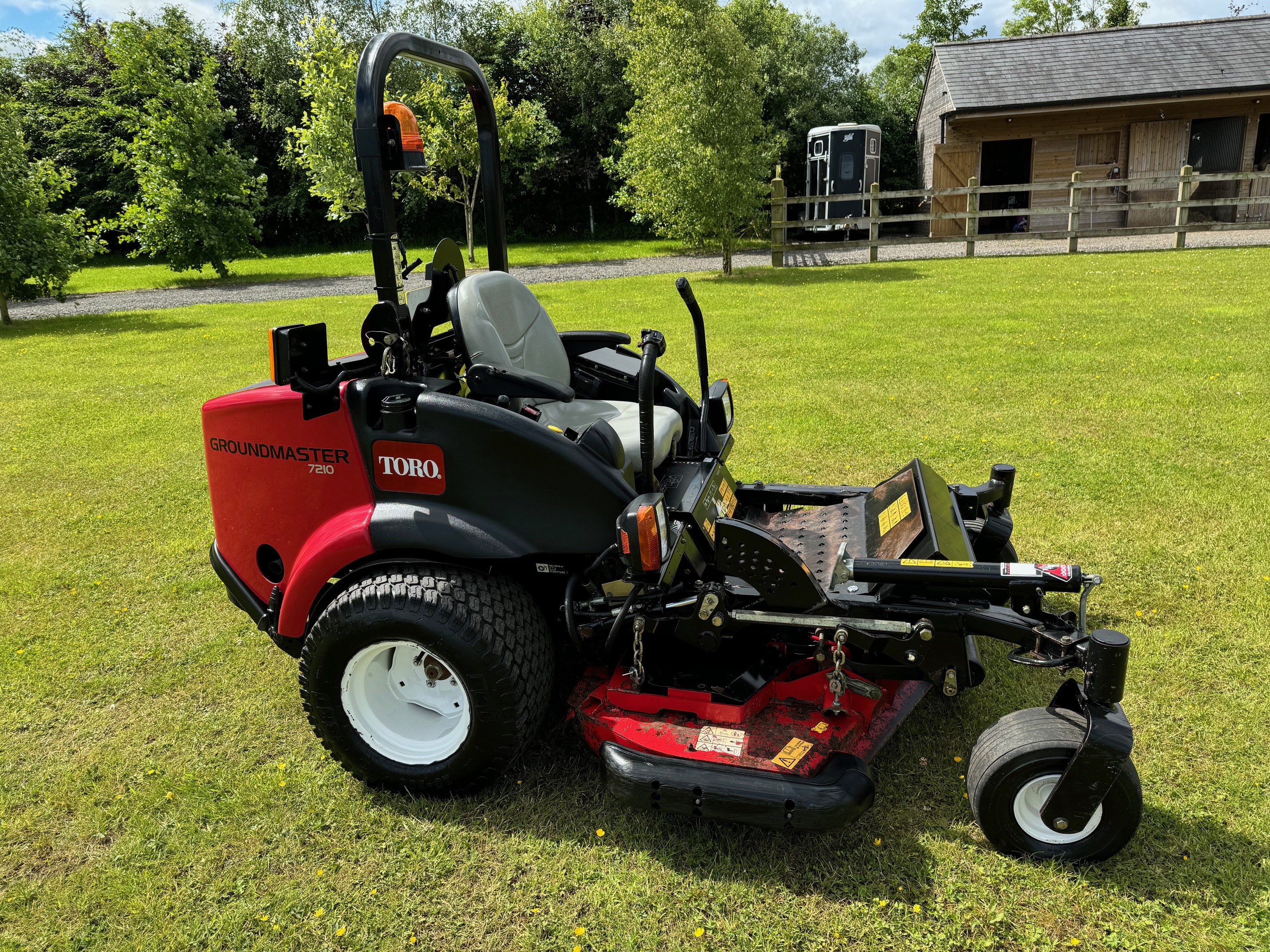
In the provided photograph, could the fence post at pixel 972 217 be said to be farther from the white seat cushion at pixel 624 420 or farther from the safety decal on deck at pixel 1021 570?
the safety decal on deck at pixel 1021 570

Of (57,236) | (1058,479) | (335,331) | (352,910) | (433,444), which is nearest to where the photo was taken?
(352,910)

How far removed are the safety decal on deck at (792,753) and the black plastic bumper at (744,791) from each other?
39 millimetres

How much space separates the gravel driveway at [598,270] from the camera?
56.8 ft

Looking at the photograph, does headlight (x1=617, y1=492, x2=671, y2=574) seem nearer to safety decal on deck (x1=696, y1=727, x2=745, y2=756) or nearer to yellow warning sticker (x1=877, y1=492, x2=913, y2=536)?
safety decal on deck (x1=696, y1=727, x2=745, y2=756)

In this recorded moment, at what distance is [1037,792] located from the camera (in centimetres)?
260

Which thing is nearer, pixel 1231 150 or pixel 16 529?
pixel 16 529

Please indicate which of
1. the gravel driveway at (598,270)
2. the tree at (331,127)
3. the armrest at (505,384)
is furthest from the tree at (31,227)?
the armrest at (505,384)

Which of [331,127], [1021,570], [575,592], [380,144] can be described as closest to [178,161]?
[331,127]

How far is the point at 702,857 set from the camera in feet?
8.92

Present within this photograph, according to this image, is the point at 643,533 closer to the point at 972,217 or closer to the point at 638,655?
the point at 638,655

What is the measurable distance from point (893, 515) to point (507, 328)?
172cm

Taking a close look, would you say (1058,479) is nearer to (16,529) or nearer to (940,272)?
(16,529)

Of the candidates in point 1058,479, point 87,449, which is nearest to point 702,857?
point 1058,479

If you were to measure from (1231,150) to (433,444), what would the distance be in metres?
25.3
